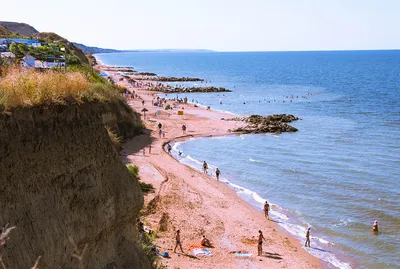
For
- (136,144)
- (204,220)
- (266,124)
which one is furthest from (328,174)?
(266,124)

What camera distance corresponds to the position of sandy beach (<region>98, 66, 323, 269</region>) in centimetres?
2017

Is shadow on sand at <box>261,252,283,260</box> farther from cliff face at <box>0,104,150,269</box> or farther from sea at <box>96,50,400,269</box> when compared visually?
cliff face at <box>0,104,150,269</box>

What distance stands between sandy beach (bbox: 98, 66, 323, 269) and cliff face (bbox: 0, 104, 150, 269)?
6.48m

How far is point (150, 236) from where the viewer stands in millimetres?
19984

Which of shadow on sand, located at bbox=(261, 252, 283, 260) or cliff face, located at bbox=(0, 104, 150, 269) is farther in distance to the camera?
shadow on sand, located at bbox=(261, 252, 283, 260)

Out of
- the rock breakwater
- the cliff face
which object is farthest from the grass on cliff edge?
the rock breakwater

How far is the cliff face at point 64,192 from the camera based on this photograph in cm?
926

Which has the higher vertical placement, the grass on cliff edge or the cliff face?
the grass on cliff edge

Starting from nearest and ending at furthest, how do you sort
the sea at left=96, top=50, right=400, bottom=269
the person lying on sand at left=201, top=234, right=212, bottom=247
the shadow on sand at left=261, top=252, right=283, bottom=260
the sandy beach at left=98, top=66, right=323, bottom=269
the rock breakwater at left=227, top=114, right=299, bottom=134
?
the sandy beach at left=98, top=66, right=323, bottom=269 → the shadow on sand at left=261, top=252, right=283, bottom=260 → the person lying on sand at left=201, top=234, right=212, bottom=247 → the sea at left=96, top=50, right=400, bottom=269 → the rock breakwater at left=227, top=114, right=299, bottom=134

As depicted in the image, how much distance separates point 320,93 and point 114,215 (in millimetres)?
89455

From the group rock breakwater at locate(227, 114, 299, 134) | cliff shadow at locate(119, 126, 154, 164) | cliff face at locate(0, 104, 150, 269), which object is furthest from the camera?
rock breakwater at locate(227, 114, 299, 134)

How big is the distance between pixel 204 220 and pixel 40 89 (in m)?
16.3

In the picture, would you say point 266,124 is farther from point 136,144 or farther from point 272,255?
point 272,255

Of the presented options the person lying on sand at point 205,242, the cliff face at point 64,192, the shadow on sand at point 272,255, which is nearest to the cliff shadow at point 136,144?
the person lying on sand at point 205,242
